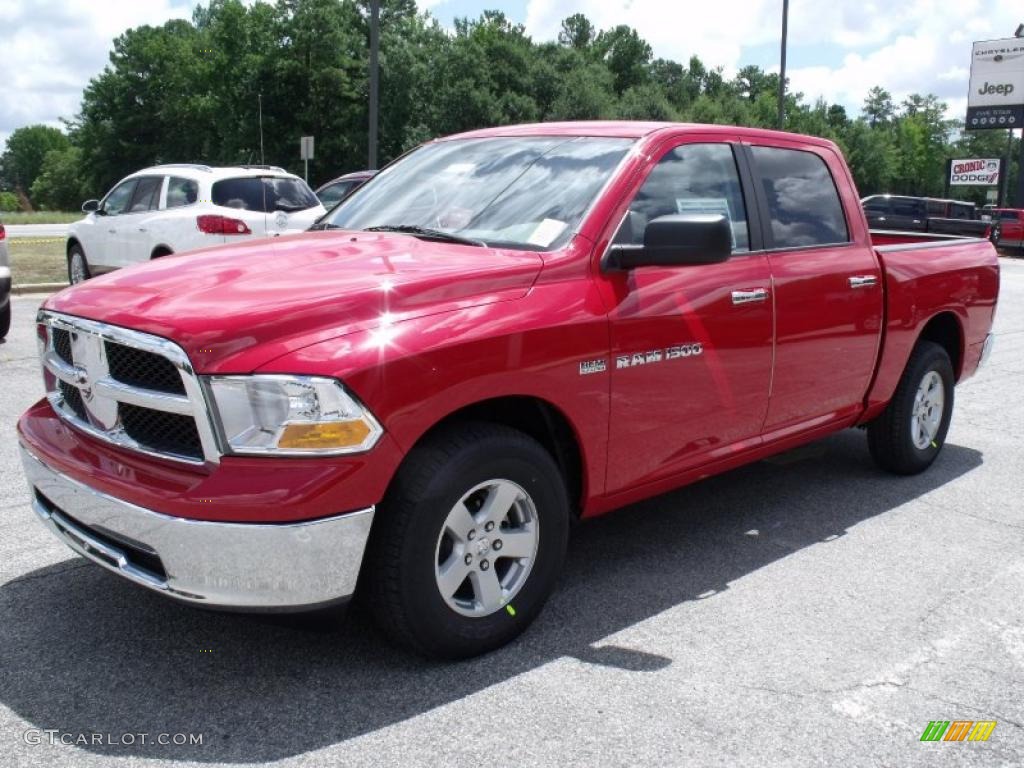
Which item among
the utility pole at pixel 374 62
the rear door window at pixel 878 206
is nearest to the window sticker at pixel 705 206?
the utility pole at pixel 374 62

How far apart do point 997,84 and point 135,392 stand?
174ft

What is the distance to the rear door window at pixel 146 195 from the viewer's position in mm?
12312

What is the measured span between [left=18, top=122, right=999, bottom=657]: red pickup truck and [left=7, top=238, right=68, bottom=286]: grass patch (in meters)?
9.92

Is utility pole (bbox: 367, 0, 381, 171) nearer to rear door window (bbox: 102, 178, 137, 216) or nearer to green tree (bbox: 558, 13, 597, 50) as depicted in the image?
rear door window (bbox: 102, 178, 137, 216)

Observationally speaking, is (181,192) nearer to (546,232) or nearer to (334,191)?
(334,191)

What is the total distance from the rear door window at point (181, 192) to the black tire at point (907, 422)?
8755 mm

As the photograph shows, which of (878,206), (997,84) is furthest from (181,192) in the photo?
(997,84)

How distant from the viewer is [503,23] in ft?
245

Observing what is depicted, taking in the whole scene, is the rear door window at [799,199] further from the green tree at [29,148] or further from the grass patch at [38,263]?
the green tree at [29,148]

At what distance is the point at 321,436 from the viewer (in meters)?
2.86

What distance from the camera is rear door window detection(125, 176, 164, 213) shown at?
12312 mm

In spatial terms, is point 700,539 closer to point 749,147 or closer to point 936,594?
point 936,594

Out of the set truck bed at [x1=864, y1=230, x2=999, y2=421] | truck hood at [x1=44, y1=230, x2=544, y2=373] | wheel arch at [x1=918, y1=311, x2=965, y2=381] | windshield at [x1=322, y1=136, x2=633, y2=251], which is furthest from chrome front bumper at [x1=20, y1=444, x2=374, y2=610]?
wheel arch at [x1=918, y1=311, x2=965, y2=381]

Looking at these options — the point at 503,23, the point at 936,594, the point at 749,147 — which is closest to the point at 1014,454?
the point at 936,594
